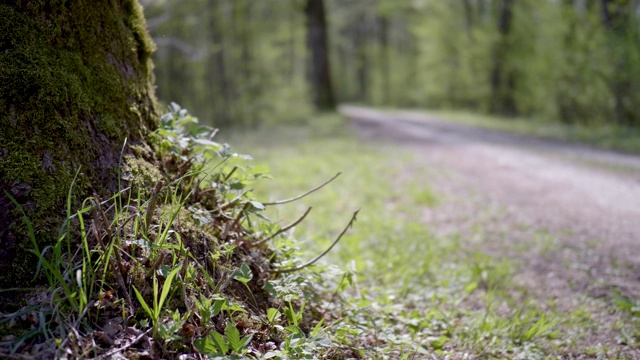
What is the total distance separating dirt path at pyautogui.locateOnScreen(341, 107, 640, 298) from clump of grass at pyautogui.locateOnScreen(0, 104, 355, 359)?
2444mm

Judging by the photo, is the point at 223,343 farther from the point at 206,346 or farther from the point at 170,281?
the point at 170,281

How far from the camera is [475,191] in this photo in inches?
282

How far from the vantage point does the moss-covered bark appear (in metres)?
1.89

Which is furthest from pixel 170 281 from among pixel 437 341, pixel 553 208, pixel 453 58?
pixel 453 58

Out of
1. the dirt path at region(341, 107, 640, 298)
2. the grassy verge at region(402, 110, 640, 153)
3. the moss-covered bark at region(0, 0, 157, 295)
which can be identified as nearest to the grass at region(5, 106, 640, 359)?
the moss-covered bark at region(0, 0, 157, 295)

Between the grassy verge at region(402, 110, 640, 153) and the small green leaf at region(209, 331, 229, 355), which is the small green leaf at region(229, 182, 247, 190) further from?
the grassy verge at region(402, 110, 640, 153)

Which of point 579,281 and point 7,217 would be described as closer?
point 7,217

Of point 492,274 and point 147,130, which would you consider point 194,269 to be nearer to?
point 147,130

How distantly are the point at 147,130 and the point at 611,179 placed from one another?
305 inches

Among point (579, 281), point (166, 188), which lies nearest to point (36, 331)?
point (166, 188)

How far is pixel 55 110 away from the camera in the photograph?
6.79 ft

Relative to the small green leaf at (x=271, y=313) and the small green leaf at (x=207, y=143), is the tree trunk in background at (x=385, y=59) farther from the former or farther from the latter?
the small green leaf at (x=271, y=313)

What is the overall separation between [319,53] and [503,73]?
30.6ft

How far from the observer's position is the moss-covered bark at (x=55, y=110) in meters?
1.89
